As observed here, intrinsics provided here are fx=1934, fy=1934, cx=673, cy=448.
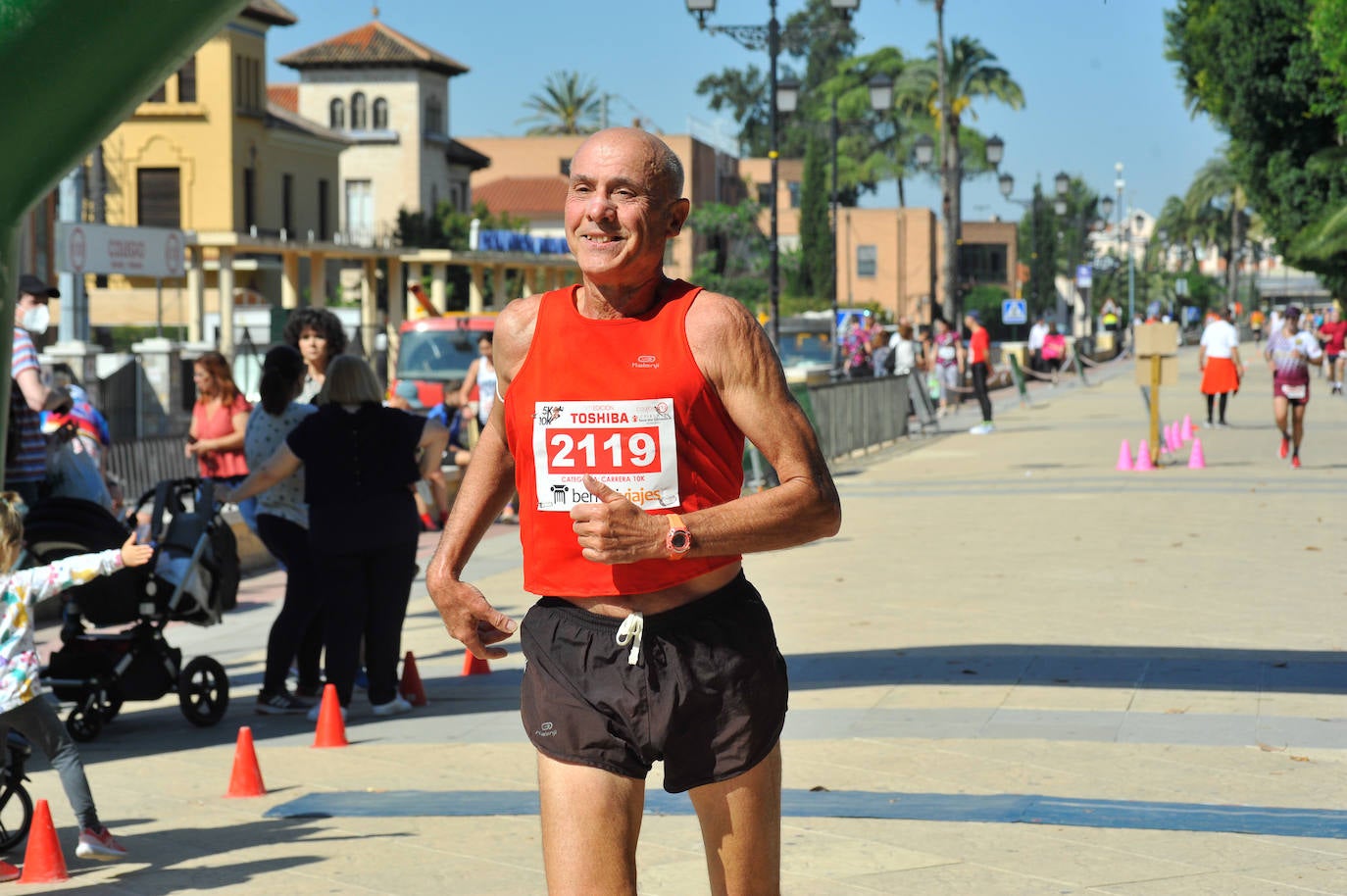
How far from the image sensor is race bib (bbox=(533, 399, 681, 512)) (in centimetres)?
364

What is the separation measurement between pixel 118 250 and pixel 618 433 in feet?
55.5

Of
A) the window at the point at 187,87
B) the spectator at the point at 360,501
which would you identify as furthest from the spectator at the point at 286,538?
the window at the point at 187,87

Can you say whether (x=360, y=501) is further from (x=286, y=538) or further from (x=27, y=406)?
(x=27, y=406)

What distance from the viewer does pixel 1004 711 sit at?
8.09 m

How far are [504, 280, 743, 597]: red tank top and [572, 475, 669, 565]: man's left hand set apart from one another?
0.47ft

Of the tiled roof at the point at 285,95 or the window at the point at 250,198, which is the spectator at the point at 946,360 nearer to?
the window at the point at 250,198

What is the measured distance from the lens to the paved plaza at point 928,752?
581 cm

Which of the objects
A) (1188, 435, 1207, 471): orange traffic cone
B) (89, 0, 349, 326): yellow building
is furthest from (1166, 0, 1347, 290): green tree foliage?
(89, 0, 349, 326): yellow building

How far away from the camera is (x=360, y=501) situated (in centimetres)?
827

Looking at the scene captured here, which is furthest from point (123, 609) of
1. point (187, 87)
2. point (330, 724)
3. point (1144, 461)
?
point (187, 87)

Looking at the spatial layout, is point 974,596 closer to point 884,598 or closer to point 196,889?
point 884,598

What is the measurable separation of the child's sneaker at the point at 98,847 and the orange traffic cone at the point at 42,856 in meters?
0.21

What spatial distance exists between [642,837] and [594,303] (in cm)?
293

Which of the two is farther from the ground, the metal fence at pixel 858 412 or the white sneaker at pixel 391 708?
the metal fence at pixel 858 412
